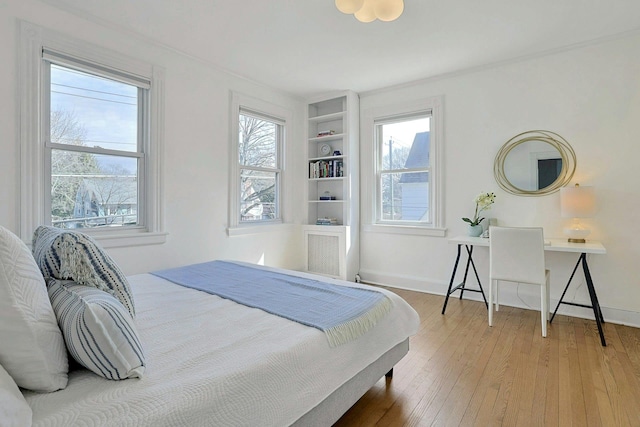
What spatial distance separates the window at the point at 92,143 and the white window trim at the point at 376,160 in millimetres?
2623

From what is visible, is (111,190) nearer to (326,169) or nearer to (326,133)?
(326,169)

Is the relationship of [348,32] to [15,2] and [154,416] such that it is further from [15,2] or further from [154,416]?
[154,416]

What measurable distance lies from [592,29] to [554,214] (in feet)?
5.32

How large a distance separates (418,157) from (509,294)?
5.98 feet

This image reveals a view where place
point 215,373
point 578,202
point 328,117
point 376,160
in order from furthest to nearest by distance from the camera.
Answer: point 328,117 → point 376,160 → point 578,202 → point 215,373

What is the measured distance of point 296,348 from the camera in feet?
4.18

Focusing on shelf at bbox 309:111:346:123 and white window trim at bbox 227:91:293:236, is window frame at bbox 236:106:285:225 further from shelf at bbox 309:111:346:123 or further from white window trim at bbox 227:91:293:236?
shelf at bbox 309:111:346:123

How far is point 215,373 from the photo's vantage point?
3.46 feet

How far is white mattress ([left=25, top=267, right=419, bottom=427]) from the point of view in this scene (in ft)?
2.89

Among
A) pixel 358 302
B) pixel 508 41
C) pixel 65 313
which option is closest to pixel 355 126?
pixel 508 41

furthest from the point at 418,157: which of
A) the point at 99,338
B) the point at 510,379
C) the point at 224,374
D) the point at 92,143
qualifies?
the point at 99,338

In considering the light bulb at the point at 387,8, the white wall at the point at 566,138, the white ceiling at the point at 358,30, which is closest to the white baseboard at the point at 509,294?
the white wall at the point at 566,138

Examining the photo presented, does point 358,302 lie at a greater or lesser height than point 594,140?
lesser

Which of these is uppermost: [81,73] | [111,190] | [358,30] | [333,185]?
[358,30]
